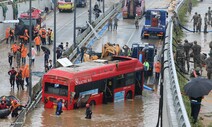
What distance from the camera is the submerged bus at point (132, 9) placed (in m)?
63.0

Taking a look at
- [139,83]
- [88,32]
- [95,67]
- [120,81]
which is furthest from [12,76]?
[88,32]

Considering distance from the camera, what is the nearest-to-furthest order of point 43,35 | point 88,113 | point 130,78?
1. point 88,113
2. point 130,78
3. point 43,35

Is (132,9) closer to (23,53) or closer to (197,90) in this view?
(23,53)

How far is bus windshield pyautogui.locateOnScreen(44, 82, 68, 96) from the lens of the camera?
31.7m

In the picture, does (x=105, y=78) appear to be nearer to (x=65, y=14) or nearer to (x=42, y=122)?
(x=42, y=122)

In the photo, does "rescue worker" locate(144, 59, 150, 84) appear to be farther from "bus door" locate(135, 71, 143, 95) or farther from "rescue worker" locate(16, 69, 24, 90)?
"rescue worker" locate(16, 69, 24, 90)

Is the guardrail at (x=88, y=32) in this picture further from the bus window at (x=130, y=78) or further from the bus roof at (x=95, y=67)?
the bus window at (x=130, y=78)

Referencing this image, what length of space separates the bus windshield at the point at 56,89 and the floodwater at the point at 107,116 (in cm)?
85

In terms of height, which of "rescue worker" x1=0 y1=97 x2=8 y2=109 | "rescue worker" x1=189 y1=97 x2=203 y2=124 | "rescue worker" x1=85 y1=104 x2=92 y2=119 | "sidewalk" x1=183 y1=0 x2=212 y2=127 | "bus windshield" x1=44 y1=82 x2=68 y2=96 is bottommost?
"rescue worker" x1=85 y1=104 x2=92 y2=119

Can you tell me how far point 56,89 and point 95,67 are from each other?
241cm

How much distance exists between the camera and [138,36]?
54.9m

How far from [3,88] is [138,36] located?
19682 mm

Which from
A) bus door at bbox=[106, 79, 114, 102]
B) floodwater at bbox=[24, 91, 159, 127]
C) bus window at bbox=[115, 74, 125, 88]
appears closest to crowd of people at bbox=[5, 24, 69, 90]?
floodwater at bbox=[24, 91, 159, 127]

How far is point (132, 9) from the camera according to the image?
6303cm
